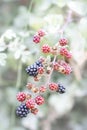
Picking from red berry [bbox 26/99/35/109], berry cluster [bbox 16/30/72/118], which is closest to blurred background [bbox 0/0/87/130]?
berry cluster [bbox 16/30/72/118]

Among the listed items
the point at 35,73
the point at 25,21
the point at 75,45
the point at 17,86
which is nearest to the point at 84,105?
the point at 17,86

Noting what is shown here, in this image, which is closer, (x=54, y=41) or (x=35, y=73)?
(x=35, y=73)

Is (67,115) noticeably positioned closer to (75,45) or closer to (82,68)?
(82,68)

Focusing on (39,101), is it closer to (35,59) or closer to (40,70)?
(40,70)

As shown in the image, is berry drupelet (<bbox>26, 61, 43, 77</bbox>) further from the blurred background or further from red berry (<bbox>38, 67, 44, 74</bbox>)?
the blurred background

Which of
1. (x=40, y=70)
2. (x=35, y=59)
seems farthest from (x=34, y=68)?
(x=35, y=59)

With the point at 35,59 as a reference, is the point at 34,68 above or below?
below

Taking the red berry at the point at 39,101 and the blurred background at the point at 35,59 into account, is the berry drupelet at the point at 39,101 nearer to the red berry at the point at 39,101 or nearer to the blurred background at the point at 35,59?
the red berry at the point at 39,101

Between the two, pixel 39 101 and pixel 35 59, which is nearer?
pixel 39 101
